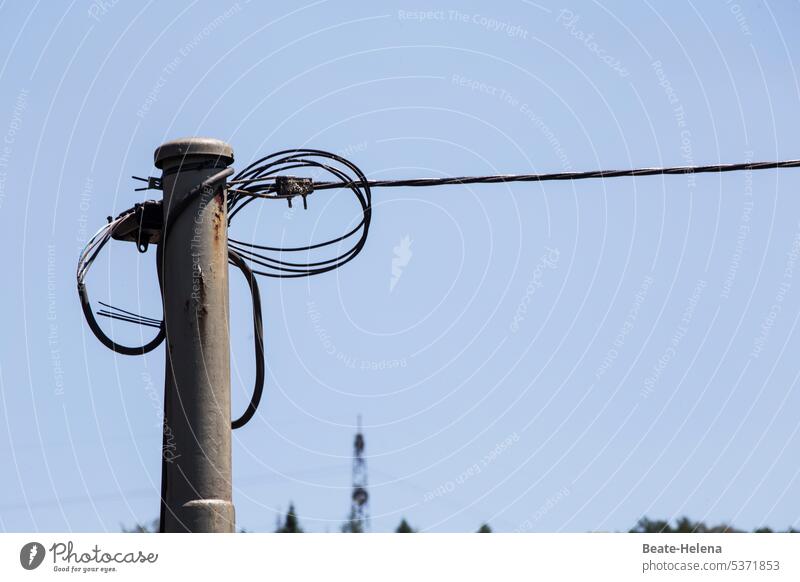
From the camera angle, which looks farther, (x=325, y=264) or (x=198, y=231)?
(x=325, y=264)

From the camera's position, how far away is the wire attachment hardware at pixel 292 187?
1023cm

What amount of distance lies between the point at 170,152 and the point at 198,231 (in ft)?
2.04

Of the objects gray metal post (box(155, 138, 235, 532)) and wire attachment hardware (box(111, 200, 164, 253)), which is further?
wire attachment hardware (box(111, 200, 164, 253))

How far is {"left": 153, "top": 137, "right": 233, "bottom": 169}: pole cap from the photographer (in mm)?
9438

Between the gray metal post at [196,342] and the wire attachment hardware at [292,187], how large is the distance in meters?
0.67

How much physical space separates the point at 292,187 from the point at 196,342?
1682mm

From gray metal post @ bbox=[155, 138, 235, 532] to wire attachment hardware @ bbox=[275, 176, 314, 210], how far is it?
673 mm

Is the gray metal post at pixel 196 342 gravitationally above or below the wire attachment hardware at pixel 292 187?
below

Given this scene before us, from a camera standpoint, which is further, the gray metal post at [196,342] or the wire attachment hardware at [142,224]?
the wire attachment hardware at [142,224]

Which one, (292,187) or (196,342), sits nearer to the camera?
(196,342)

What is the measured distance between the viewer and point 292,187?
10266 mm
